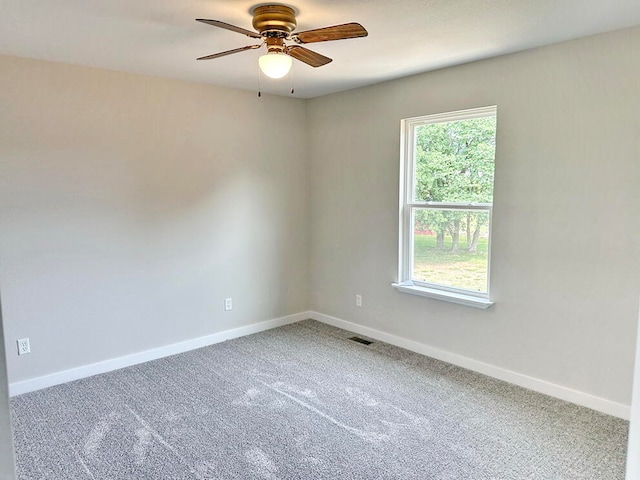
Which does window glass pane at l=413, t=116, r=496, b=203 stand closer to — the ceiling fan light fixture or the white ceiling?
the white ceiling

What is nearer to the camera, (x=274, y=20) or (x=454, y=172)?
(x=274, y=20)

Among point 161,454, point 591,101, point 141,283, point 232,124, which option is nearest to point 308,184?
point 232,124

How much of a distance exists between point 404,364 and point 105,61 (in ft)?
11.0

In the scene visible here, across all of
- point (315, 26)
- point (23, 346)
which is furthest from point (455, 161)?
point (23, 346)

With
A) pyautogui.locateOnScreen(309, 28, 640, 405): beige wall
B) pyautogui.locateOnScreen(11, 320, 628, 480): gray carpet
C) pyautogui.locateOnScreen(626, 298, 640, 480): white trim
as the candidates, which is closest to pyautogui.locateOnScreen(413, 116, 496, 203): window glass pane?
pyautogui.locateOnScreen(309, 28, 640, 405): beige wall

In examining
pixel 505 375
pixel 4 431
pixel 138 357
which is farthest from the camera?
pixel 138 357

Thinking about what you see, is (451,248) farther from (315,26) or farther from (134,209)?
(134,209)

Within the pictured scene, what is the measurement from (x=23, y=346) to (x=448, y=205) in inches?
139

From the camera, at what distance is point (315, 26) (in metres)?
2.54

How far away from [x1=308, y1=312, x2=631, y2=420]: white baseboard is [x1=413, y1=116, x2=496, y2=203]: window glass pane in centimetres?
133

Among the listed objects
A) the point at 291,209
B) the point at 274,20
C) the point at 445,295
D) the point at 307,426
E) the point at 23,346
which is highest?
the point at 274,20

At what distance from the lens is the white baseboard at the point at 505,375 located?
281cm

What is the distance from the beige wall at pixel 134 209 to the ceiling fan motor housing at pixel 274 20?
69.6 inches

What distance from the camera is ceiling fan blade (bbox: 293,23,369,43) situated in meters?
2.02
